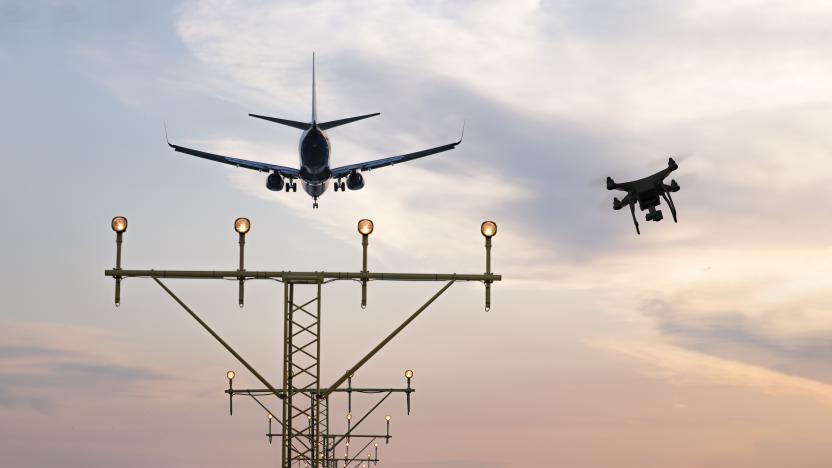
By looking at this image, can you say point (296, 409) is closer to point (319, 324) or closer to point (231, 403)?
point (319, 324)

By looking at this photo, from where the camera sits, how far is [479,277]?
28.4 meters

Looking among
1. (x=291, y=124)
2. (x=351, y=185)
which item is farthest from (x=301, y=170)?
(x=291, y=124)

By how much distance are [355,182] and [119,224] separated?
7751 centimetres

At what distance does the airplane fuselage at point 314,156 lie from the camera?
4028 inches

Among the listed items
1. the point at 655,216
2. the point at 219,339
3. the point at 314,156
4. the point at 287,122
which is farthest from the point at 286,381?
the point at 287,122

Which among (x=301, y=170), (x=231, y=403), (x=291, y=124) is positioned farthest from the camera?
(x=291, y=124)

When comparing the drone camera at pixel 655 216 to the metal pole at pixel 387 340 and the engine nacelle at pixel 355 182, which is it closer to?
the metal pole at pixel 387 340

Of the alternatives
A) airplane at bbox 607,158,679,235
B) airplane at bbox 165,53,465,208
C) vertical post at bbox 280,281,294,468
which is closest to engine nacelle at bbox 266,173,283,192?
airplane at bbox 165,53,465,208

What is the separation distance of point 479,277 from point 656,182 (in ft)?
117

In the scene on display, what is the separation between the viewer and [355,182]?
105312mm

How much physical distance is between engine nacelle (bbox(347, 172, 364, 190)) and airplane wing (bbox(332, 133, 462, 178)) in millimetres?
554

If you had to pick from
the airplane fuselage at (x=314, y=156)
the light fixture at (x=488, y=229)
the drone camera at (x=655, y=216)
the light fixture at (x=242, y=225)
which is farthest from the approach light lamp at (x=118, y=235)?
the airplane fuselage at (x=314, y=156)

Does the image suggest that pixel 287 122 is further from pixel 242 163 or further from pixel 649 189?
pixel 649 189

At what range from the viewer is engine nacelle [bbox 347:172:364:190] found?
10531 centimetres
